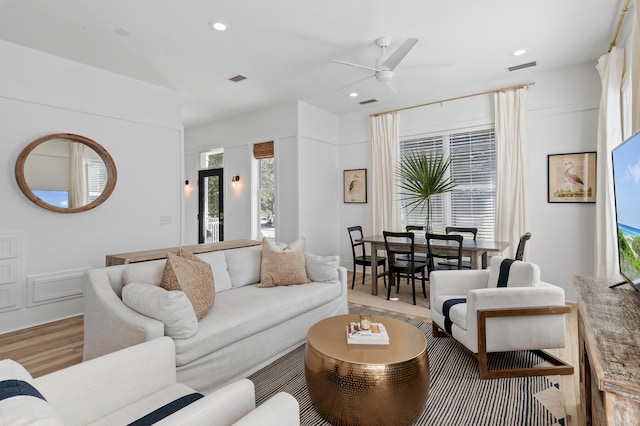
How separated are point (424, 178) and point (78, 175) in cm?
435

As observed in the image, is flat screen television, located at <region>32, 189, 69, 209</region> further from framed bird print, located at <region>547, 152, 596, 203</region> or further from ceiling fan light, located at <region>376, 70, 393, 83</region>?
framed bird print, located at <region>547, 152, 596, 203</region>

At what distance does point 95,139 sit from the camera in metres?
4.07

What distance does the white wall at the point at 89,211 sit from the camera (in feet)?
11.4

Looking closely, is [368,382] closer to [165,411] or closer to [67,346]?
[165,411]

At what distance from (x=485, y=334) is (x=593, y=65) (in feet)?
12.6

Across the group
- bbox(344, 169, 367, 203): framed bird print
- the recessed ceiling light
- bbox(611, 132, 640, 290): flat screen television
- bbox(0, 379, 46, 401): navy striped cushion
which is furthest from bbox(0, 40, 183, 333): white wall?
bbox(611, 132, 640, 290): flat screen television

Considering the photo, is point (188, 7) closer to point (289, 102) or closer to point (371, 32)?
point (371, 32)

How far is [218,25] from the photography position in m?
3.24

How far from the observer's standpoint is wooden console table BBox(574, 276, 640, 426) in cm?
94

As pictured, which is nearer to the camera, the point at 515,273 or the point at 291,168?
the point at 515,273

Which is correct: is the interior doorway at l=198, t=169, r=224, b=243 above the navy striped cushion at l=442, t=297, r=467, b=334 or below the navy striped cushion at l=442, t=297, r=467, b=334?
above

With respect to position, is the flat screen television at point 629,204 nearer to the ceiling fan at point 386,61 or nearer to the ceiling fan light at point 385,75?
the ceiling fan at point 386,61

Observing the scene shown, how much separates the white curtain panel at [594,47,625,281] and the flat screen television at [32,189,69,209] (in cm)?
594

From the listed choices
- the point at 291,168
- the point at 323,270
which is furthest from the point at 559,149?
the point at 291,168
